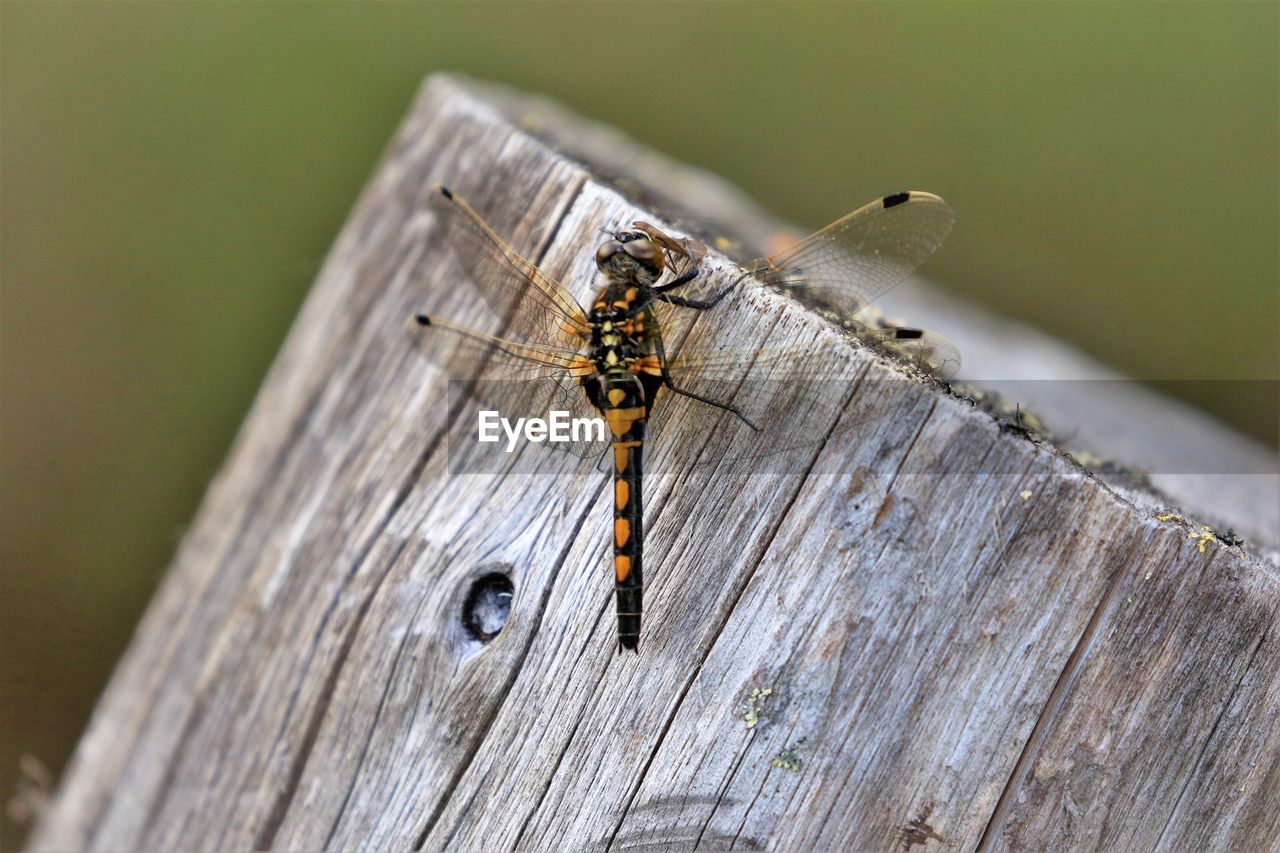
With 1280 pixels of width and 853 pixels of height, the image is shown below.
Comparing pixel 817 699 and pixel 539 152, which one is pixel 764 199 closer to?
pixel 539 152

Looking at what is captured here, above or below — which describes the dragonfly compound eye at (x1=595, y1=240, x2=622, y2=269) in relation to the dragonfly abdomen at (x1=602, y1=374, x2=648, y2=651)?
above

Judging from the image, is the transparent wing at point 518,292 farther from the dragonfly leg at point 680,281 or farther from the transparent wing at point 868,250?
the transparent wing at point 868,250

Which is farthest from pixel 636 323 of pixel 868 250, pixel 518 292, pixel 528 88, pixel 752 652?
pixel 528 88

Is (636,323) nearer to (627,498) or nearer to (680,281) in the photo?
(680,281)

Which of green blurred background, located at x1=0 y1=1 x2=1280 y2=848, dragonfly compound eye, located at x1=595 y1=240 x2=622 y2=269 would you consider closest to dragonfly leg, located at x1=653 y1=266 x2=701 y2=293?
dragonfly compound eye, located at x1=595 y1=240 x2=622 y2=269

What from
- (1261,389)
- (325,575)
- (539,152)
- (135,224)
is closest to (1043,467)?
(539,152)

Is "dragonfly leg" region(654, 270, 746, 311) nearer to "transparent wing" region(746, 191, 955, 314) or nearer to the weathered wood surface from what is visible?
the weathered wood surface
